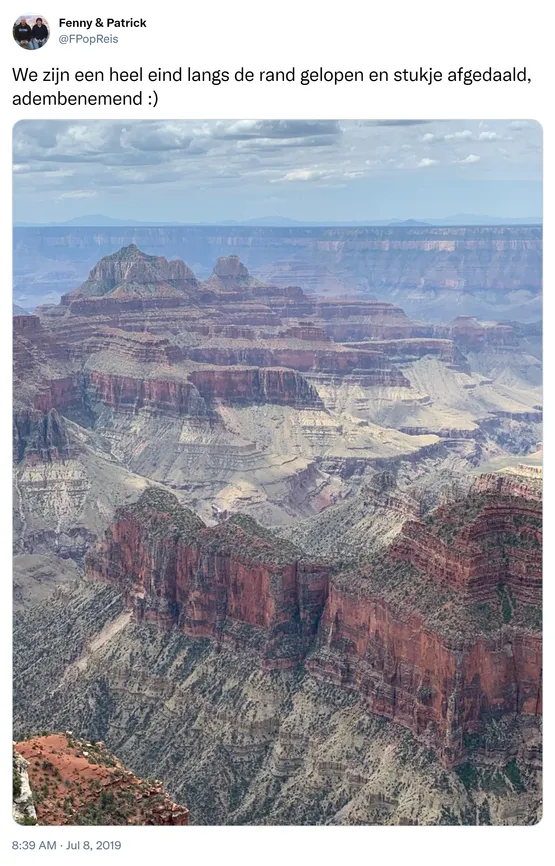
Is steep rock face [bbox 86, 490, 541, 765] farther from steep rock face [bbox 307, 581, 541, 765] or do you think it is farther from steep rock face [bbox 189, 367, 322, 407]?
steep rock face [bbox 189, 367, 322, 407]

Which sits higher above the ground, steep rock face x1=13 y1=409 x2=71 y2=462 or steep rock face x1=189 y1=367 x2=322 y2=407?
steep rock face x1=189 y1=367 x2=322 y2=407

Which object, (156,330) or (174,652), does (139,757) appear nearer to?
(174,652)

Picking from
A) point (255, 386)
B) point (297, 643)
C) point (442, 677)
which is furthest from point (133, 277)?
point (442, 677)

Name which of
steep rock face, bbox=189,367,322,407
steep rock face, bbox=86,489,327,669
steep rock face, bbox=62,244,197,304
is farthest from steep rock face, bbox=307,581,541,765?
steep rock face, bbox=62,244,197,304
